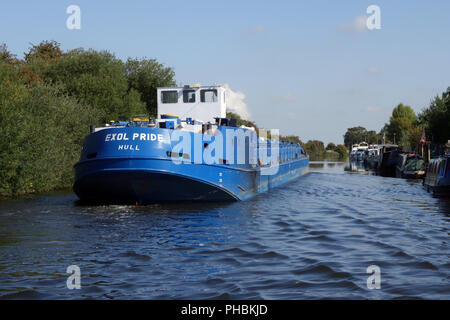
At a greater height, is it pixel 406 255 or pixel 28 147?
pixel 28 147

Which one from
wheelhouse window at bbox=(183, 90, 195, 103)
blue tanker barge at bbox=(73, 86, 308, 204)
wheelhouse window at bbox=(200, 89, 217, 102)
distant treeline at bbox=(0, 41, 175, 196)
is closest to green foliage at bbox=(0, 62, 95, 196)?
distant treeline at bbox=(0, 41, 175, 196)

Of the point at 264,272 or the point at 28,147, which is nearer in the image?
the point at 264,272

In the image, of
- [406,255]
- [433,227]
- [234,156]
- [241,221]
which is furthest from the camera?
[234,156]

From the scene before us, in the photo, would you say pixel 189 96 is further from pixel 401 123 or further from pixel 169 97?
pixel 401 123

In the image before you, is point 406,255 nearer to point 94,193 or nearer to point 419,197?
point 94,193

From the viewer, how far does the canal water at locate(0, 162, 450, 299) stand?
760cm

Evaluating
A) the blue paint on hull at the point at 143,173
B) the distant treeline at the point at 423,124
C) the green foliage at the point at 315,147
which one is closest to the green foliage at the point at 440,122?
the distant treeline at the point at 423,124

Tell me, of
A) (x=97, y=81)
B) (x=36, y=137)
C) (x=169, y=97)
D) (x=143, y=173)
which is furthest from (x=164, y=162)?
(x=97, y=81)

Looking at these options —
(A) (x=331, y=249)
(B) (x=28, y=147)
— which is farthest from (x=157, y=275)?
(B) (x=28, y=147)

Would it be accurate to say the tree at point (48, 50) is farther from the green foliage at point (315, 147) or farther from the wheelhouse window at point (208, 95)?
the green foliage at point (315, 147)

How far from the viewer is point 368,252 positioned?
1042 centimetres

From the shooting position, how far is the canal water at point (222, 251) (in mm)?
7602

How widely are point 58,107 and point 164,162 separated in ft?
47.5

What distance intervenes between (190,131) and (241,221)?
12.8ft
